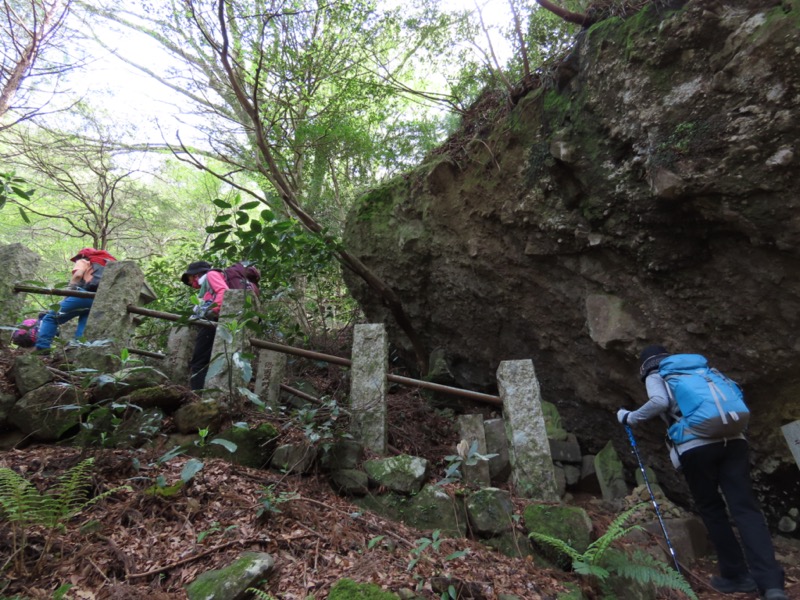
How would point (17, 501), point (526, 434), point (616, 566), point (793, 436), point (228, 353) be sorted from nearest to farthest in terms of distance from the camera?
point (17, 501)
point (616, 566)
point (526, 434)
point (228, 353)
point (793, 436)

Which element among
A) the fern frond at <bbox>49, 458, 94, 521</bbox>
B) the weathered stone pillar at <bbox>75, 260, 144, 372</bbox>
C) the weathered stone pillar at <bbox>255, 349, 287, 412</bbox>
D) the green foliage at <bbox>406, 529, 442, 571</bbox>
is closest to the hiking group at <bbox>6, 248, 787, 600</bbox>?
the weathered stone pillar at <bbox>75, 260, 144, 372</bbox>

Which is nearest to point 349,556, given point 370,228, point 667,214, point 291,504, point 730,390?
point 291,504

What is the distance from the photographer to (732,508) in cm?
292

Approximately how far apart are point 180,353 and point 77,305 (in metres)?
1.10

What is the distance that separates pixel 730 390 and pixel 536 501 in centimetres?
172

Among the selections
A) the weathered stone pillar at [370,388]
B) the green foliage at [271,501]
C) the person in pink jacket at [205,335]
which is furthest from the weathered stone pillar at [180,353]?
the green foliage at [271,501]

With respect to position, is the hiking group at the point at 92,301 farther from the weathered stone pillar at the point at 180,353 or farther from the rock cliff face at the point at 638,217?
the rock cliff face at the point at 638,217

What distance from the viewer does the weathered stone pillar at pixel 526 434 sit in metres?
3.12

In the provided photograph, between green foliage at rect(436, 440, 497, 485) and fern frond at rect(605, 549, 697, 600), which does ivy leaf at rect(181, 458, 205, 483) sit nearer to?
green foliage at rect(436, 440, 497, 485)

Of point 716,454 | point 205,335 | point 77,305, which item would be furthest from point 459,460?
point 77,305

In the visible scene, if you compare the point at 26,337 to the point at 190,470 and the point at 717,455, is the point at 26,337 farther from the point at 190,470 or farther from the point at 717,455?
the point at 717,455

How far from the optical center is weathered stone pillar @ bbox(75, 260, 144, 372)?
11.6 feet

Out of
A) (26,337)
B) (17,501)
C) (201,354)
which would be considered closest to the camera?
(17,501)

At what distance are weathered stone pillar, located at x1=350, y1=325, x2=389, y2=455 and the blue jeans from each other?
2.84m
